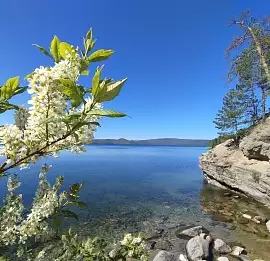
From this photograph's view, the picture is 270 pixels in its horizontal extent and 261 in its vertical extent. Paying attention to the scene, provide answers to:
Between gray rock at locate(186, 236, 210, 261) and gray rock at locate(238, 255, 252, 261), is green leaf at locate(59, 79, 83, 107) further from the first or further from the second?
gray rock at locate(238, 255, 252, 261)

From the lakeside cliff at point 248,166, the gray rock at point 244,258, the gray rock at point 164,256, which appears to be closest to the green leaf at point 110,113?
the gray rock at point 164,256

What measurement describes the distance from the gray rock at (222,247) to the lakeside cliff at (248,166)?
9857mm

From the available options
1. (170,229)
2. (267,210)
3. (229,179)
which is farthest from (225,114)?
(170,229)

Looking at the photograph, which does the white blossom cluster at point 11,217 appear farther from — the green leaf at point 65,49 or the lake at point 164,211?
the lake at point 164,211

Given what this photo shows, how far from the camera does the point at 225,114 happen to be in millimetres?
50656

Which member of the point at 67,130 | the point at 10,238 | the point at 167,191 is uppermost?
the point at 67,130

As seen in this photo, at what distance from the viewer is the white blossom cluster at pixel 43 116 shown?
157 cm

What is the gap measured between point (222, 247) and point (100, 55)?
16.0 m

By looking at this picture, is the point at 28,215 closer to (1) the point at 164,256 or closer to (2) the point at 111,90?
(2) the point at 111,90

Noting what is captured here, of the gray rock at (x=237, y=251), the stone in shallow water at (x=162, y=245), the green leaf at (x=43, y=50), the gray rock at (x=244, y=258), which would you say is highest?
the green leaf at (x=43, y=50)

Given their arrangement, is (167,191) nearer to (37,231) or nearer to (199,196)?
(199,196)

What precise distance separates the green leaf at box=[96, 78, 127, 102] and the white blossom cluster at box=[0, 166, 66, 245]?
1.16m

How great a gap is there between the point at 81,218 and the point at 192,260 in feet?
32.3

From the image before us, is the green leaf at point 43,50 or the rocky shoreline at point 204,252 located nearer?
the green leaf at point 43,50
